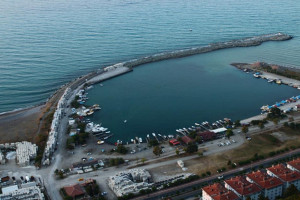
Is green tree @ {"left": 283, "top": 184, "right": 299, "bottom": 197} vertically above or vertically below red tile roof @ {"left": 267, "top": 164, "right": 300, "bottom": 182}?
below

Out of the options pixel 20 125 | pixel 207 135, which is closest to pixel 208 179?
pixel 207 135

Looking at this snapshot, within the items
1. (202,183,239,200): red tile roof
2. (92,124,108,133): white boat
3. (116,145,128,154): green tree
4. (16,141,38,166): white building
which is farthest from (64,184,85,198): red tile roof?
(92,124,108,133): white boat

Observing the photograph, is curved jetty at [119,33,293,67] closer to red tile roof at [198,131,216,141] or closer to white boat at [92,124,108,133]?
white boat at [92,124,108,133]

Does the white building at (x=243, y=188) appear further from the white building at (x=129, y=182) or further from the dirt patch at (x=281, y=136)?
the dirt patch at (x=281, y=136)

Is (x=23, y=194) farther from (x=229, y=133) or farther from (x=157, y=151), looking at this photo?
(x=229, y=133)

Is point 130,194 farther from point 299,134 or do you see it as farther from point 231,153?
point 299,134

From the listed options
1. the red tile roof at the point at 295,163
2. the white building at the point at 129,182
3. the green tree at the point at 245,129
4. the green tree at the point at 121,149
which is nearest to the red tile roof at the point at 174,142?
the green tree at the point at 121,149

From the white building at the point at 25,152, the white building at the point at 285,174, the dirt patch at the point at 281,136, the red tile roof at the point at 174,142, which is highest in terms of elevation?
the white building at the point at 25,152
